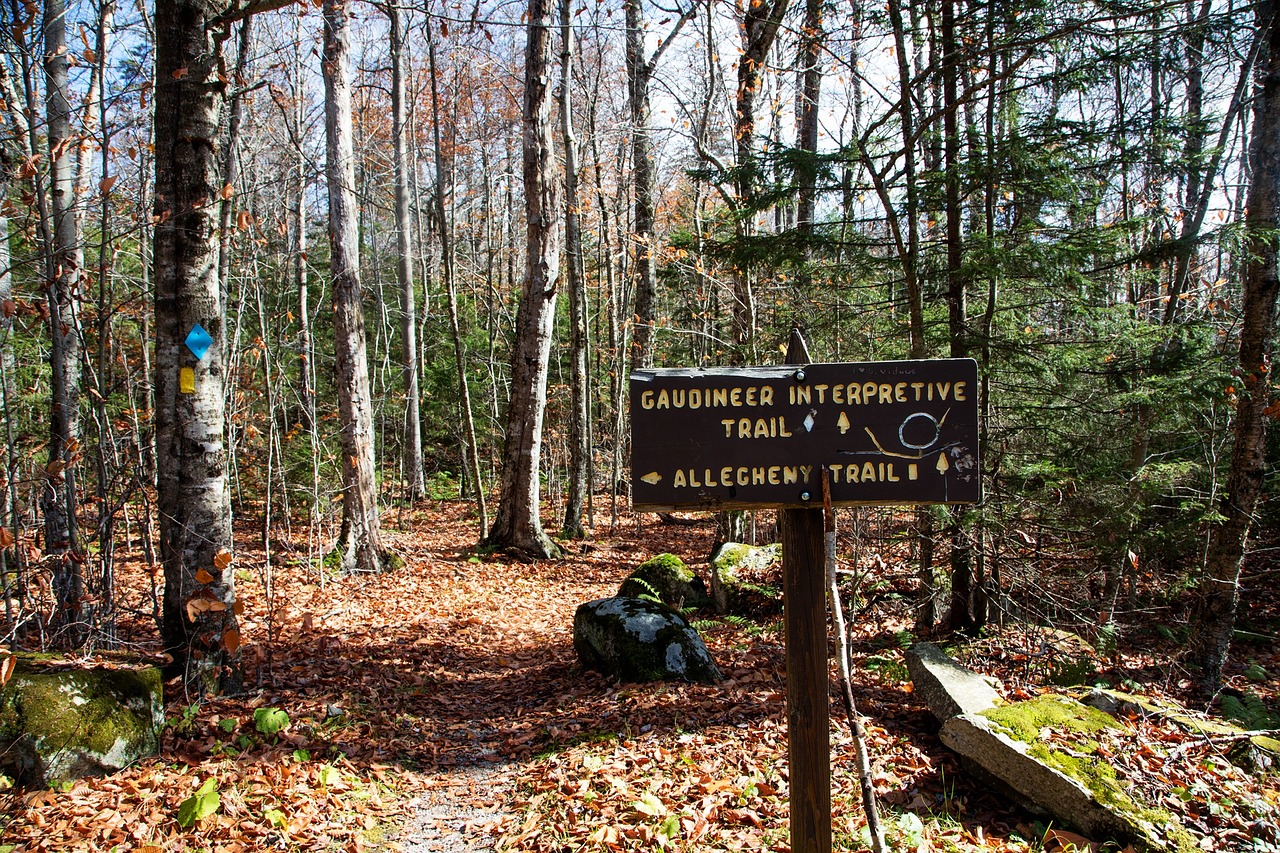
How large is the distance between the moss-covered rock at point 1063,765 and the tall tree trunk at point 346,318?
7.81m

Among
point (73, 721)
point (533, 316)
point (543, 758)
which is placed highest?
point (533, 316)

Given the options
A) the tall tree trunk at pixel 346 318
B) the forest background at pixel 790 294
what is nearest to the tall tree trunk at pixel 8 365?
the forest background at pixel 790 294

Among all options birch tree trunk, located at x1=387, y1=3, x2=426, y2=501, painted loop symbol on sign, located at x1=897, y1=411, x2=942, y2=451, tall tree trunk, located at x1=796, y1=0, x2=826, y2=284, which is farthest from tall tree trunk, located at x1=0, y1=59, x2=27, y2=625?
birch tree trunk, located at x1=387, y1=3, x2=426, y2=501

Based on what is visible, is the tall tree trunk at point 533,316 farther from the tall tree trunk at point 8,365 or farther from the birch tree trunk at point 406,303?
the tall tree trunk at point 8,365

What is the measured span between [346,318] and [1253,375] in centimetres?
1004

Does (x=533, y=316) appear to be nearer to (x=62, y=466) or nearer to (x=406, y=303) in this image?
(x=406, y=303)

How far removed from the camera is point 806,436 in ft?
9.50

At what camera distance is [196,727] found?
14.6ft

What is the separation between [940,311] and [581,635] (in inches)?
206

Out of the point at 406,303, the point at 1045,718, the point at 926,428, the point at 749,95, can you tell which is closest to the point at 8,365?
the point at 926,428

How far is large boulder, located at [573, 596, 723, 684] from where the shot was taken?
612 centimetres

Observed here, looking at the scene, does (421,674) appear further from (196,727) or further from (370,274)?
(370,274)

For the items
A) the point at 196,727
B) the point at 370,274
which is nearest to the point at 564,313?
the point at 370,274

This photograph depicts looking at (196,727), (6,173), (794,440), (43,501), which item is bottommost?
(196,727)
